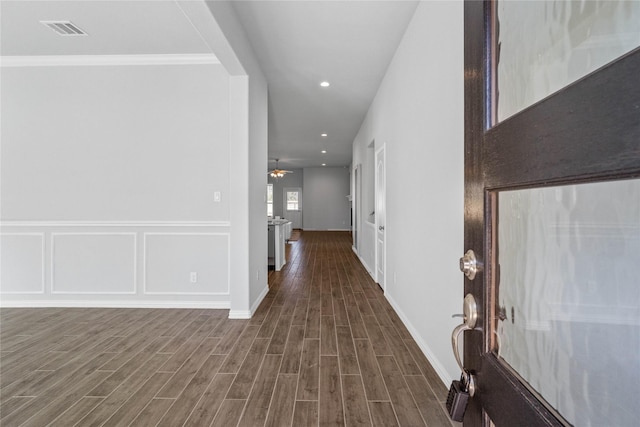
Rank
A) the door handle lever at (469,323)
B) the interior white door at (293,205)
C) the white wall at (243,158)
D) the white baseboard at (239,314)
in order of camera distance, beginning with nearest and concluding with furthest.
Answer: the door handle lever at (469,323), the white wall at (243,158), the white baseboard at (239,314), the interior white door at (293,205)

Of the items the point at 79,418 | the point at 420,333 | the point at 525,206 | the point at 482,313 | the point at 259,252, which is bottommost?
the point at 79,418

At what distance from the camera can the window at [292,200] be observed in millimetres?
14570

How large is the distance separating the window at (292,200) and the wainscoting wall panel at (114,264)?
36.1 ft

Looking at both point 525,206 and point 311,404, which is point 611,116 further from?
point 311,404

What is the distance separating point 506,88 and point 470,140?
17 centimetres

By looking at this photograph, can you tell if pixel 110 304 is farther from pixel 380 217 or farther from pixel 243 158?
pixel 380 217

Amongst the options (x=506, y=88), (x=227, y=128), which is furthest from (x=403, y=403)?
(x=227, y=128)

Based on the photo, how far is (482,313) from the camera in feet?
2.39

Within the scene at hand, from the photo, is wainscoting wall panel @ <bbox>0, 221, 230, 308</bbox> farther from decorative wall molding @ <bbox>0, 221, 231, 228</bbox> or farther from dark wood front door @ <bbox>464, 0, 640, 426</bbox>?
dark wood front door @ <bbox>464, 0, 640, 426</bbox>

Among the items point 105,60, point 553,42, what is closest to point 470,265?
point 553,42

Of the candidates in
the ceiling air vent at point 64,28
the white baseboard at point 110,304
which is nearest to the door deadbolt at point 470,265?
the white baseboard at point 110,304

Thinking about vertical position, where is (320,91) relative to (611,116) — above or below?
above

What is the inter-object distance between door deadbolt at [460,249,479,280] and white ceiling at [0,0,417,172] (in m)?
2.68

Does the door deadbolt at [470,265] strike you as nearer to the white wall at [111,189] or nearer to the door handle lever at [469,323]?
the door handle lever at [469,323]
